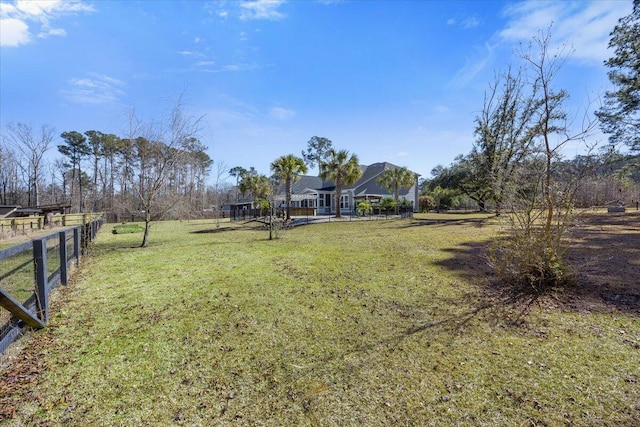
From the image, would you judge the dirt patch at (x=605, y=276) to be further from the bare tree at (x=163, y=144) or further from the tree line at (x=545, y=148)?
the bare tree at (x=163, y=144)

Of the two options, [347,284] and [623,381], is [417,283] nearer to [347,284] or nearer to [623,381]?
[347,284]

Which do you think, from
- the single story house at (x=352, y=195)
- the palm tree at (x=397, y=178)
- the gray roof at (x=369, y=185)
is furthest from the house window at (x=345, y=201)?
the palm tree at (x=397, y=178)

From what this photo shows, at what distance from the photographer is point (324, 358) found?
3283 millimetres

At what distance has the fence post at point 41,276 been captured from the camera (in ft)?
12.3

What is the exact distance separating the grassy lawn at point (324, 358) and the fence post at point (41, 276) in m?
0.28

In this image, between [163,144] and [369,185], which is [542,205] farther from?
[369,185]

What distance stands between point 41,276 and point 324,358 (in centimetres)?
400

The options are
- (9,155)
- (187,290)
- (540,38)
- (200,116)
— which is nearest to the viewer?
(540,38)

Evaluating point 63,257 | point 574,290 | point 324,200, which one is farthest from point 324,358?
point 324,200

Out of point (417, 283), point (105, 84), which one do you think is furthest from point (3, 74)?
point (417, 283)

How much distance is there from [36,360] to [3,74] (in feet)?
56.7

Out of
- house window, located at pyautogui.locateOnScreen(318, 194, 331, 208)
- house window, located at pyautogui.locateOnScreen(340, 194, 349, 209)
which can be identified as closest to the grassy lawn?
house window, located at pyautogui.locateOnScreen(340, 194, 349, 209)

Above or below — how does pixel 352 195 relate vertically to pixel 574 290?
above

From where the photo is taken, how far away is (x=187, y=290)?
573 centimetres
